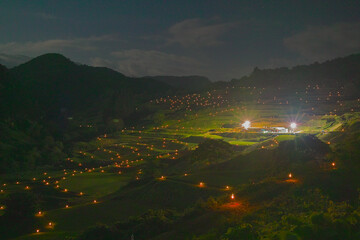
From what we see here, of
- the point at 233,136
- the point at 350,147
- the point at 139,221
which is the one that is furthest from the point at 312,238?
the point at 233,136

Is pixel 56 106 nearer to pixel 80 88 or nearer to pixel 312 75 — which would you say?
pixel 80 88

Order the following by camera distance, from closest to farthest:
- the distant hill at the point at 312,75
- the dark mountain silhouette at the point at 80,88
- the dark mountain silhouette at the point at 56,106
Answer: the dark mountain silhouette at the point at 56,106 → the distant hill at the point at 312,75 → the dark mountain silhouette at the point at 80,88

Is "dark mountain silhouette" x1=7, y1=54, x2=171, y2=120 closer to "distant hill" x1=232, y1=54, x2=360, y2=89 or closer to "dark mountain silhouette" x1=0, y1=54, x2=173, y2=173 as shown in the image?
"dark mountain silhouette" x1=0, y1=54, x2=173, y2=173

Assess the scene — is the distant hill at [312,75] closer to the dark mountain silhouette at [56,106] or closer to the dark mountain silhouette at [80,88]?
the dark mountain silhouette at [56,106]

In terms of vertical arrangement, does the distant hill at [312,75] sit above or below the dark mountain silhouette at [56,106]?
above

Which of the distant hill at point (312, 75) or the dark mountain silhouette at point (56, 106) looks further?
the distant hill at point (312, 75)

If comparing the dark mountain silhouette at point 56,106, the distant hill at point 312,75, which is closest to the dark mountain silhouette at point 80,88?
the dark mountain silhouette at point 56,106

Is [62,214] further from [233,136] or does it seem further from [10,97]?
[10,97]

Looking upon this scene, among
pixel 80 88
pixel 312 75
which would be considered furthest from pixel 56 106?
pixel 312 75
